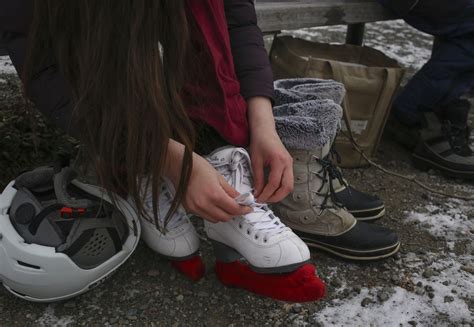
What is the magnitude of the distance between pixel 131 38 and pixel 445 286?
3.64 ft

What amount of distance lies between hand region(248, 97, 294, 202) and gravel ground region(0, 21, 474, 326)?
32cm

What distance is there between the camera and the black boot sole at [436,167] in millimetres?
2131

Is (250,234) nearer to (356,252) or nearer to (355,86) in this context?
(356,252)

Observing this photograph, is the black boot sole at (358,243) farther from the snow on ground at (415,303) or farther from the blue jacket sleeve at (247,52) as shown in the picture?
the blue jacket sleeve at (247,52)

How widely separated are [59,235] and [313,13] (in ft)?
4.70

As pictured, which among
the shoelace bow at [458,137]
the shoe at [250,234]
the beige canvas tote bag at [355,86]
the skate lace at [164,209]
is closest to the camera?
the shoe at [250,234]

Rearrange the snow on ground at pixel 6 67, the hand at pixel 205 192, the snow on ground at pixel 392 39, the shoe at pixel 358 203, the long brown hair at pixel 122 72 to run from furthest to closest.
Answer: the snow on ground at pixel 392 39, the snow on ground at pixel 6 67, the shoe at pixel 358 203, the hand at pixel 205 192, the long brown hair at pixel 122 72

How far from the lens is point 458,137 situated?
220cm

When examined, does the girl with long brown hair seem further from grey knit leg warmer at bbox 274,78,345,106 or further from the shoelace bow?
the shoelace bow

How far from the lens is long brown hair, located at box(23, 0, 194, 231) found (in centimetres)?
105

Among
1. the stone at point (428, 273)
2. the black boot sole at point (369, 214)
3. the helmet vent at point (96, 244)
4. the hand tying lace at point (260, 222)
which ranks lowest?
the stone at point (428, 273)

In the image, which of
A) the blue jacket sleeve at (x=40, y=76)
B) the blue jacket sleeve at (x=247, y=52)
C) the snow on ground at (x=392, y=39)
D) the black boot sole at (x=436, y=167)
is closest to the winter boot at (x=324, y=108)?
the blue jacket sleeve at (x=247, y=52)

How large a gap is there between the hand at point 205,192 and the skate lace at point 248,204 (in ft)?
0.27

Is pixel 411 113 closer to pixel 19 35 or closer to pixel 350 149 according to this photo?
pixel 350 149
